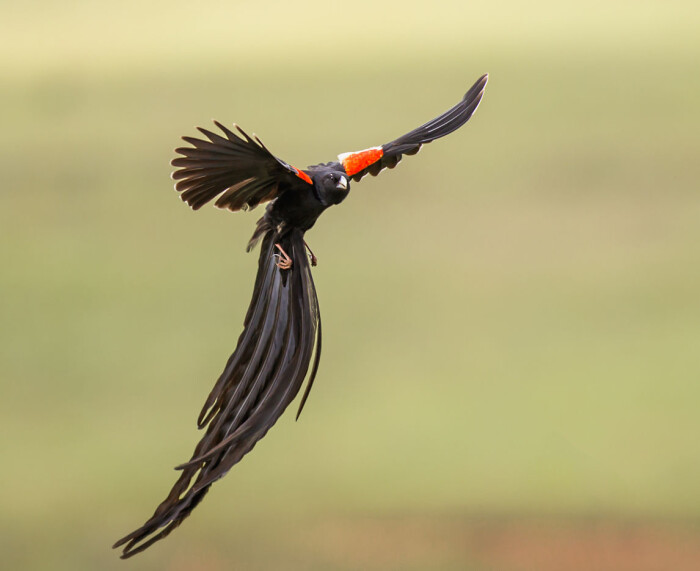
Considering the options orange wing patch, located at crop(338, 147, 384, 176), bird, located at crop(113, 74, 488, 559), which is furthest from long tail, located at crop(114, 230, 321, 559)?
Result: orange wing patch, located at crop(338, 147, 384, 176)

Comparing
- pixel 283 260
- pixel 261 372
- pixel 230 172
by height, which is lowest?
pixel 261 372

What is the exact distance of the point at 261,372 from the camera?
1252 mm

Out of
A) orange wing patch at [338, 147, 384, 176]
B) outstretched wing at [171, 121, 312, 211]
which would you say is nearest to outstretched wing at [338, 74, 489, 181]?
orange wing patch at [338, 147, 384, 176]

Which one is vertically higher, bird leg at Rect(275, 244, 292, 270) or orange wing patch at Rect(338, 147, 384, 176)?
orange wing patch at Rect(338, 147, 384, 176)

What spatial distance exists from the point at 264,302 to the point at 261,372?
0.10m

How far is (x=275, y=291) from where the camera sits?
128cm

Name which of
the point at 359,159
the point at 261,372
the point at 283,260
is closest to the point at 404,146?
the point at 359,159

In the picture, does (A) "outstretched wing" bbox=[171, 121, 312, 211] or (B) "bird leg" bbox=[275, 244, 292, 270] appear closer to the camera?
Answer: (A) "outstretched wing" bbox=[171, 121, 312, 211]

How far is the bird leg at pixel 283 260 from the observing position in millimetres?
1256

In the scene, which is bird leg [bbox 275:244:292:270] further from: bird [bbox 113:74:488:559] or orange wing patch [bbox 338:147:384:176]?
orange wing patch [bbox 338:147:384:176]

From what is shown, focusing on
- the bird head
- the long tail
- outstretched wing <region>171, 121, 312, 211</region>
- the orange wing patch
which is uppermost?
outstretched wing <region>171, 121, 312, 211</region>

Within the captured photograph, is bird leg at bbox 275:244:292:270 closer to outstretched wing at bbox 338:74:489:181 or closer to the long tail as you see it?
the long tail

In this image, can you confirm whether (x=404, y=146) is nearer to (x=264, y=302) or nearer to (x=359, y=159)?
(x=359, y=159)

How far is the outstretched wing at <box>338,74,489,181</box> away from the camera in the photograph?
1288mm
